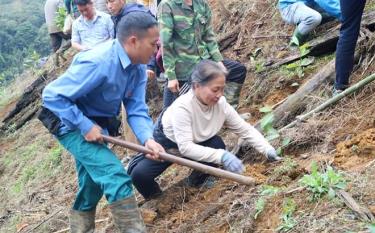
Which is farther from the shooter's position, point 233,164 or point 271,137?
point 271,137

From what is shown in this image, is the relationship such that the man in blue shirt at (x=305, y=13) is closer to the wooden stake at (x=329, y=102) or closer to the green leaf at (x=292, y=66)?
the green leaf at (x=292, y=66)

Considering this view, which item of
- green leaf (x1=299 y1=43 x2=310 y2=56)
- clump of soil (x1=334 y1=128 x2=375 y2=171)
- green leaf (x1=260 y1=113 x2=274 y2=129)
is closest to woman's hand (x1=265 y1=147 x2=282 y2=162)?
clump of soil (x1=334 y1=128 x2=375 y2=171)

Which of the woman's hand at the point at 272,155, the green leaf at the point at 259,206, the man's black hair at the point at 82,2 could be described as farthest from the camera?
the man's black hair at the point at 82,2

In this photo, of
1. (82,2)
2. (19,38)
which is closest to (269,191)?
(82,2)

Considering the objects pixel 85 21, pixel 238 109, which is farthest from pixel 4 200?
pixel 238 109

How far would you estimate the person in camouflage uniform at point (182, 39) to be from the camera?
463cm

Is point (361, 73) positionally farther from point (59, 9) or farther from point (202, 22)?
point (59, 9)

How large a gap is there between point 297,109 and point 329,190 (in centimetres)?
174

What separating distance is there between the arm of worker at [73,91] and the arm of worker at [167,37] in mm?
1426

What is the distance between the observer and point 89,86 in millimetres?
3270

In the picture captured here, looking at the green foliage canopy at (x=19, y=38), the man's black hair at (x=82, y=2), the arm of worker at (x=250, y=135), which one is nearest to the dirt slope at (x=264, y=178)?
the arm of worker at (x=250, y=135)

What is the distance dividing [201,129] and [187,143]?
0.23 meters

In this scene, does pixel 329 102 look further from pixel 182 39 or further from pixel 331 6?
pixel 331 6

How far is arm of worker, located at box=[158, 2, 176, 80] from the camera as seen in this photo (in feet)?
15.1
